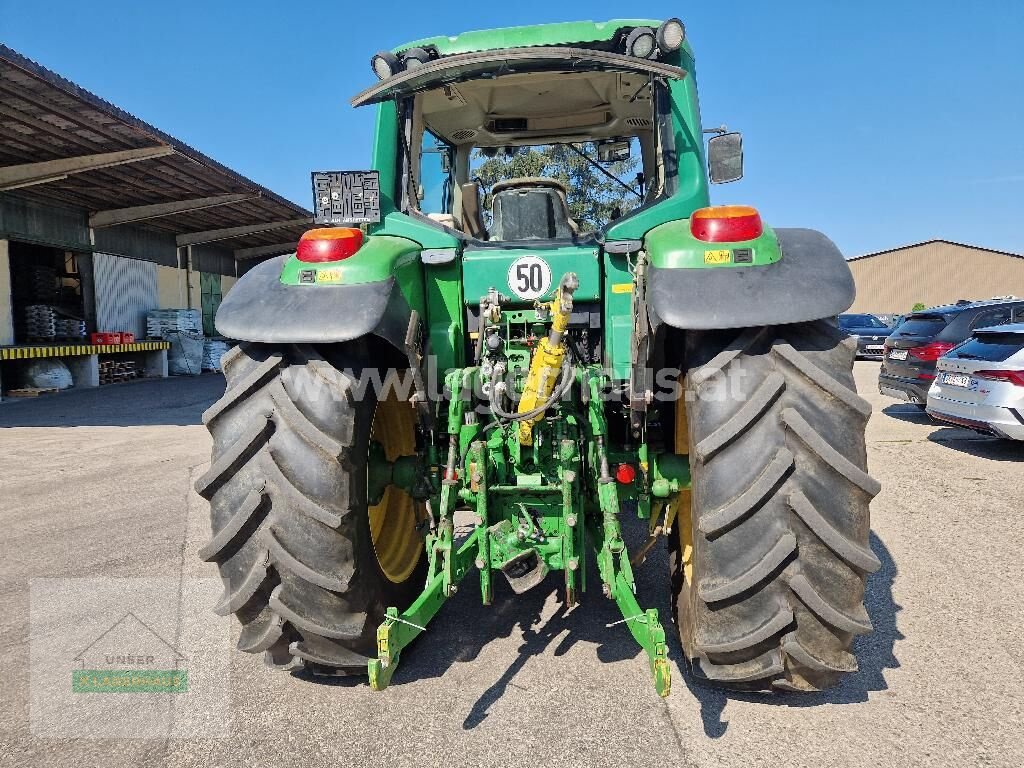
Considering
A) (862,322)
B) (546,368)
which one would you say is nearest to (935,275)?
(862,322)

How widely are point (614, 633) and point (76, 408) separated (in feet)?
41.9

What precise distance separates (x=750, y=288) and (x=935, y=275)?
2223 inches

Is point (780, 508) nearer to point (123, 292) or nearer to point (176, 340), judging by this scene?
point (123, 292)

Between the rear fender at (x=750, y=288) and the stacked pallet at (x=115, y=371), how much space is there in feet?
61.9

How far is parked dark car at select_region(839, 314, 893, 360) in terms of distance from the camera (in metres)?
21.3

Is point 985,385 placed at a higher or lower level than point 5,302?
lower

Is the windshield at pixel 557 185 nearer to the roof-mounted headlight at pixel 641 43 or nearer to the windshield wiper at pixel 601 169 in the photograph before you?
the windshield wiper at pixel 601 169

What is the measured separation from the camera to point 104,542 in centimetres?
471

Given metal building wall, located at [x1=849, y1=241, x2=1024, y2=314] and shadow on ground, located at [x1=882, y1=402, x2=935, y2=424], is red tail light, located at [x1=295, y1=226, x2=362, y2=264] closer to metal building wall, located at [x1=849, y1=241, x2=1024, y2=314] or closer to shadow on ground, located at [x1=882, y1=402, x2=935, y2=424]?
shadow on ground, located at [x1=882, y1=402, x2=935, y2=424]

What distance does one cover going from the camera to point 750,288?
7.39ft

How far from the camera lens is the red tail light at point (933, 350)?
9492mm

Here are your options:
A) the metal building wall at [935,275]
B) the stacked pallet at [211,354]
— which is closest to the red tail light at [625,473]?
the stacked pallet at [211,354]

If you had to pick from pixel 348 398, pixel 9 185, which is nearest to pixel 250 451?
pixel 348 398

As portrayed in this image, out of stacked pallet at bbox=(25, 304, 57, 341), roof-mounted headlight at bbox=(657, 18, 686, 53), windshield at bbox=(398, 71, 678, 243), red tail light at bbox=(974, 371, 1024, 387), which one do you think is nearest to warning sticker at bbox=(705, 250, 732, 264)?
windshield at bbox=(398, 71, 678, 243)
